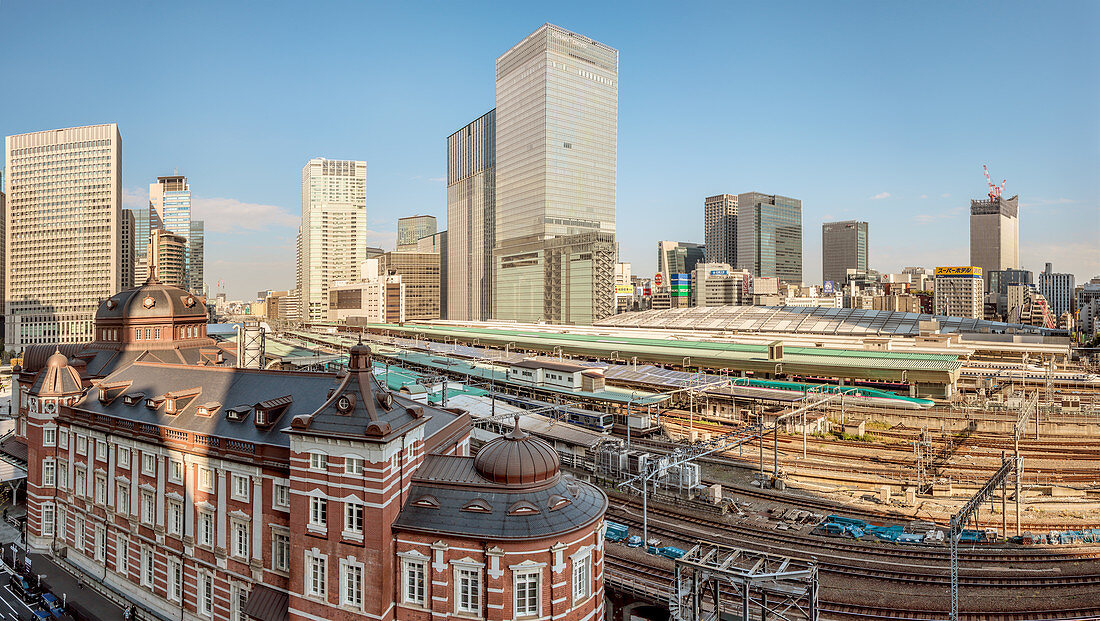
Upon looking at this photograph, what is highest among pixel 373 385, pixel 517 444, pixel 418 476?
pixel 373 385

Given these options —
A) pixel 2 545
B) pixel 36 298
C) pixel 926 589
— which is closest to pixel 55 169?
pixel 36 298

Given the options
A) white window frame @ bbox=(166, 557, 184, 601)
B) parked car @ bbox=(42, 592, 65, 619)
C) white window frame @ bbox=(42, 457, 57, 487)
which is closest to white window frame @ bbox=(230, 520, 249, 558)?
white window frame @ bbox=(166, 557, 184, 601)

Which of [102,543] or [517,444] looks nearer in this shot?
[517,444]

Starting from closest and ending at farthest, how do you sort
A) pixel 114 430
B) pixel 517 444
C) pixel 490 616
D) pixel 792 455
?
pixel 490 616
pixel 517 444
pixel 114 430
pixel 792 455

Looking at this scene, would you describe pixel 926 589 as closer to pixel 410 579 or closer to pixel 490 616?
pixel 490 616

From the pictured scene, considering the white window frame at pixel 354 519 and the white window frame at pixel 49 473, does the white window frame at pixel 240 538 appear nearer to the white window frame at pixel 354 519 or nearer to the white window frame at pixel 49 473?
the white window frame at pixel 354 519

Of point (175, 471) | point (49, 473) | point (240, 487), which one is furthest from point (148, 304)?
point (240, 487)

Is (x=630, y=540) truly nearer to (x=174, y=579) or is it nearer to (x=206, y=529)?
(x=206, y=529)
